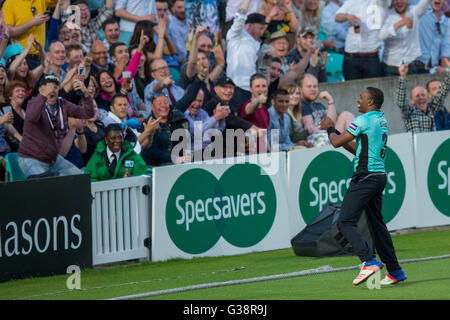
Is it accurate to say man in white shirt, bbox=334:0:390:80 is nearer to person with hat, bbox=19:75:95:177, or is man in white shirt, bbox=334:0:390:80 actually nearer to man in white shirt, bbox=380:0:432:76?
man in white shirt, bbox=380:0:432:76

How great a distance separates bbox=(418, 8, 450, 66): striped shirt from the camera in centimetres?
2088

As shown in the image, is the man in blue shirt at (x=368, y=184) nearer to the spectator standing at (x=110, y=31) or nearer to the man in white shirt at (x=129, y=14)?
the spectator standing at (x=110, y=31)

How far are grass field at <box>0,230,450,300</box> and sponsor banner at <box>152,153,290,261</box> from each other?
0.26 metres

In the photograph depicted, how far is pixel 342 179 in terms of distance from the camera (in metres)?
15.1

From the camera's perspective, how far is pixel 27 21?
14.4m

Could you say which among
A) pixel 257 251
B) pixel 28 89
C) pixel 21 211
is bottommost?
pixel 257 251

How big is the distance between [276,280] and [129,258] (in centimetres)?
298

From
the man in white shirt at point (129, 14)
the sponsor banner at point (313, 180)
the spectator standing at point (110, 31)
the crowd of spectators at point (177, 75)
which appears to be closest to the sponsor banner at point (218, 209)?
the sponsor banner at point (313, 180)

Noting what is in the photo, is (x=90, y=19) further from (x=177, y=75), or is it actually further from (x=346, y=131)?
(x=346, y=131)

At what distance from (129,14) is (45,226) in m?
5.81

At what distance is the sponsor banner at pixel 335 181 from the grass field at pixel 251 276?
90 centimetres

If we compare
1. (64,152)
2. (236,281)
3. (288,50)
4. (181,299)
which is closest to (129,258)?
(64,152)

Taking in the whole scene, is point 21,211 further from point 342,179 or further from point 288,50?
point 288,50

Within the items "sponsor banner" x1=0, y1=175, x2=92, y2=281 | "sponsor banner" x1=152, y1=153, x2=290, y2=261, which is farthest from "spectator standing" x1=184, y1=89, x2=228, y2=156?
"sponsor banner" x1=0, y1=175, x2=92, y2=281
